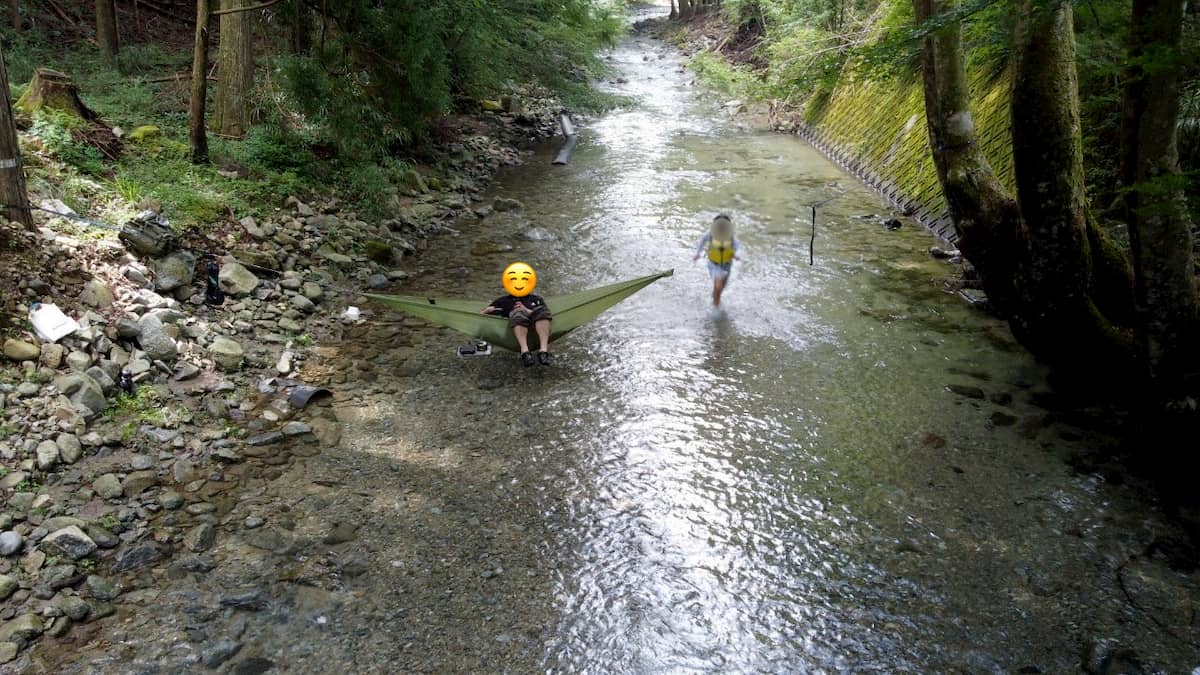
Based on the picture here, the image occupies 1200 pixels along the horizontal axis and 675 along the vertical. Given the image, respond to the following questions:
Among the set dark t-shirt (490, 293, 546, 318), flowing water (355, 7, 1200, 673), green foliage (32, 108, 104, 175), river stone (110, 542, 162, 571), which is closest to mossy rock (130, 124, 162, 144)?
green foliage (32, 108, 104, 175)

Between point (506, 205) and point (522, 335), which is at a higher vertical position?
point (506, 205)

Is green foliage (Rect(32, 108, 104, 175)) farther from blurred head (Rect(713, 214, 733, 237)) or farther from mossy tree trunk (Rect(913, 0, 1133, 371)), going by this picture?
mossy tree trunk (Rect(913, 0, 1133, 371))

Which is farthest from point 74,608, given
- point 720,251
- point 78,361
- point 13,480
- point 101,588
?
point 720,251

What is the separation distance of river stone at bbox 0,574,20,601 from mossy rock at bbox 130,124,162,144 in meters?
4.99

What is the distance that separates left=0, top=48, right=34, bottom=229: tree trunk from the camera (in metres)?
4.38

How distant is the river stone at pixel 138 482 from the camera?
11.8ft

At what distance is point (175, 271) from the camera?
5219 mm

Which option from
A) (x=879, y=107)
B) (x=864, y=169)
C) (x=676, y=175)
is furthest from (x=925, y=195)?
(x=676, y=175)

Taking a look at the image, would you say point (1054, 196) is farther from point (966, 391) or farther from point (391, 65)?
point (391, 65)

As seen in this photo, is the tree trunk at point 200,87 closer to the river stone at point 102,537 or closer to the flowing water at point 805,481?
the flowing water at point 805,481

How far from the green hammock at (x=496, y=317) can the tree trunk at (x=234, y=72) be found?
3892 mm

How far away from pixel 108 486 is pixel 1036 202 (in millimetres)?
5576

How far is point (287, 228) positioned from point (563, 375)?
325cm

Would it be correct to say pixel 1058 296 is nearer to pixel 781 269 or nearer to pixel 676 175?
pixel 781 269
